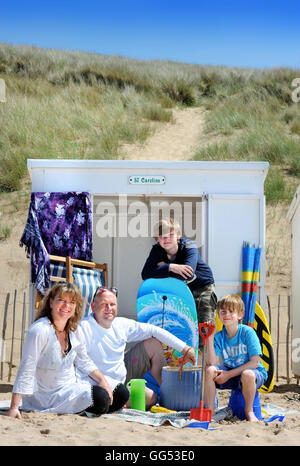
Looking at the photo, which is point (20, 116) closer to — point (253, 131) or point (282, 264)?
point (253, 131)

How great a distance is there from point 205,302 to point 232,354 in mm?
1470

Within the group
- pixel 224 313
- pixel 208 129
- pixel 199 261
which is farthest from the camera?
pixel 208 129

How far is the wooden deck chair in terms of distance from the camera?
726cm

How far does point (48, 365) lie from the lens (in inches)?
191

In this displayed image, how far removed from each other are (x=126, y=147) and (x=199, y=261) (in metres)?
11.9

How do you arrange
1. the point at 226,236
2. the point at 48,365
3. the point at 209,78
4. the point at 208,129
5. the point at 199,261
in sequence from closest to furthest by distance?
the point at 48,365 → the point at 199,261 → the point at 226,236 → the point at 208,129 → the point at 209,78

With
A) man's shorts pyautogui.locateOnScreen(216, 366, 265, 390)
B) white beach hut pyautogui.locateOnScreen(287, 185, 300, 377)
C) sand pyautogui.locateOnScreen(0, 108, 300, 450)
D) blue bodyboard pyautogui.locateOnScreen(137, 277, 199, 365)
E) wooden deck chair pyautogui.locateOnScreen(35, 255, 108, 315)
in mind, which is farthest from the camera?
white beach hut pyautogui.locateOnScreen(287, 185, 300, 377)

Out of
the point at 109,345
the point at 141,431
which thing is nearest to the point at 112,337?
the point at 109,345

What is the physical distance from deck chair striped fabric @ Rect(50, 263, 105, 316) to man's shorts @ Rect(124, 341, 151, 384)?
59.7 inches

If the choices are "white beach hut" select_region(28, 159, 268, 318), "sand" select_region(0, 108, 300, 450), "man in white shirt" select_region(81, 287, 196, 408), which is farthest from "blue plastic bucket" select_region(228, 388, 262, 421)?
"white beach hut" select_region(28, 159, 268, 318)

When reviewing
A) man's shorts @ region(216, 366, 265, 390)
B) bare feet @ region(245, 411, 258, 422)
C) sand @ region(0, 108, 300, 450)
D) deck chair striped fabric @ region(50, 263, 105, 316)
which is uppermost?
deck chair striped fabric @ region(50, 263, 105, 316)

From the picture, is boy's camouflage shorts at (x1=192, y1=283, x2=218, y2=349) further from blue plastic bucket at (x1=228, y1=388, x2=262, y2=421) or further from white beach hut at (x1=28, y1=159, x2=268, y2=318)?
blue plastic bucket at (x1=228, y1=388, x2=262, y2=421)

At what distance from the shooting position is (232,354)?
5.38 meters

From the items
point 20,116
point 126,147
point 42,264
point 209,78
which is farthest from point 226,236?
point 209,78
